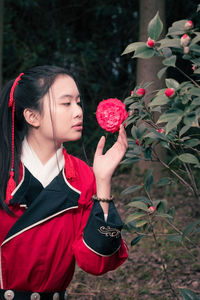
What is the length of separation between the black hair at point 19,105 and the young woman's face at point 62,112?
40mm

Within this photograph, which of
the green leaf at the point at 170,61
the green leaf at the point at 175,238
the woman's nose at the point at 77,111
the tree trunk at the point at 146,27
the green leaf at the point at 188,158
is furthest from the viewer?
the tree trunk at the point at 146,27

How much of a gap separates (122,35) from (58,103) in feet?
21.5

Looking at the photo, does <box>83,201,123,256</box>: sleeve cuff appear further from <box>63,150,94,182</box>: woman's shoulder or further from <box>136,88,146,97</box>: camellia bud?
<box>136,88,146,97</box>: camellia bud

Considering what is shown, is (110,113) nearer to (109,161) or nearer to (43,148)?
(109,161)

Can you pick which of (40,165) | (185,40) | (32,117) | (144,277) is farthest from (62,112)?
(144,277)

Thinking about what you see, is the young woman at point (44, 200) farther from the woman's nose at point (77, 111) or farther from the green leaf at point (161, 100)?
the green leaf at point (161, 100)

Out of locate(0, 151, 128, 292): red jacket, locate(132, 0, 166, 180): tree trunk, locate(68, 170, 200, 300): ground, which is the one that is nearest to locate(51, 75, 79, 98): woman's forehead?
locate(0, 151, 128, 292): red jacket

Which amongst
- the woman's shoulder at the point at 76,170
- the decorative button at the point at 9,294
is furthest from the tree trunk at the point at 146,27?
the decorative button at the point at 9,294

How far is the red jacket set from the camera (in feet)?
6.54

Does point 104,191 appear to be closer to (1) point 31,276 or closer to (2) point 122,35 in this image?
(1) point 31,276

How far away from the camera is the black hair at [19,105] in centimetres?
204

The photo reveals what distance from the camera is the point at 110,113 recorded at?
1854 mm

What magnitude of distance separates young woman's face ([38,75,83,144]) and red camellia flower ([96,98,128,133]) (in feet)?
0.49

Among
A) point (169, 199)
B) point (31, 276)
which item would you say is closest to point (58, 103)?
point (31, 276)
